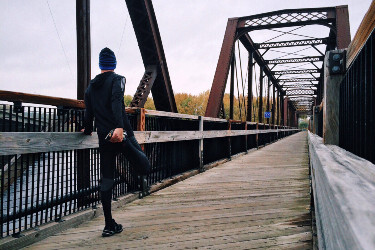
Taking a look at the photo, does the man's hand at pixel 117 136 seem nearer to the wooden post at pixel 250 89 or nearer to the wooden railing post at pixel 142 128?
the wooden railing post at pixel 142 128

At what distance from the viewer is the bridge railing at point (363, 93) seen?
1.30 meters

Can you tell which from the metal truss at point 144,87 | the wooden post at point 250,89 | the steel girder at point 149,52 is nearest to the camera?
the metal truss at point 144,87

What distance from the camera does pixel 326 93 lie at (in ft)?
8.09

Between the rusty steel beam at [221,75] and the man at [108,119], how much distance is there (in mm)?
6872

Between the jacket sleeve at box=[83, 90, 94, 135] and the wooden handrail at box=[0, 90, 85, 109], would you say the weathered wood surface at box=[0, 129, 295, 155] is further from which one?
the wooden handrail at box=[0, 90, 85, 109]

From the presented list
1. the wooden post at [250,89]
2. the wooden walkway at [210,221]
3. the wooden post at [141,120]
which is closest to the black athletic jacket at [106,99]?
the wooden walkway at [210,221]

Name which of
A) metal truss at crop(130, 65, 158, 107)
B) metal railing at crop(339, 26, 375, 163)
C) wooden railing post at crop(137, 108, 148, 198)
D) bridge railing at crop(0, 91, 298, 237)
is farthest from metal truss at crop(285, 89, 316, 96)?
metal railing at crop(339, 26, 375, 163)

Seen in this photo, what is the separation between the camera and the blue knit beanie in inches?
98.2

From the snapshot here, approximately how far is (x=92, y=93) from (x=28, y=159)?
71 cm

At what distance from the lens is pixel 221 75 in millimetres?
10062

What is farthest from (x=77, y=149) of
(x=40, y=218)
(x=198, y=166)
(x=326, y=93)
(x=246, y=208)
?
(x=198, y=166)

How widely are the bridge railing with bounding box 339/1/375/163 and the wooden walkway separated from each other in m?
0.93

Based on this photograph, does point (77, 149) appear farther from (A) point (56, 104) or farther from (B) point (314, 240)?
(B) point (314, 240)

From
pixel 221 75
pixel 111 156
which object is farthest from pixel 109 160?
pixel 221 75
